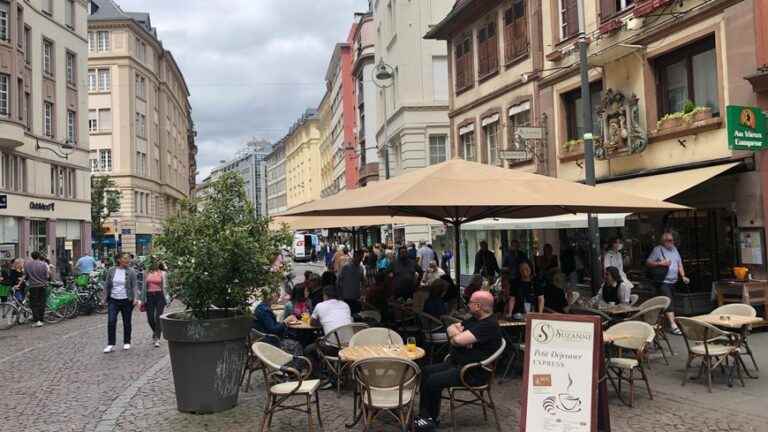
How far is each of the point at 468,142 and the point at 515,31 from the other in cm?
519

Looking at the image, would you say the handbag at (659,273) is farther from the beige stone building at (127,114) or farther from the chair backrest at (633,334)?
the beige stone building at (127,114)

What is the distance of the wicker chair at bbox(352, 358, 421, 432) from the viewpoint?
573 centimetres

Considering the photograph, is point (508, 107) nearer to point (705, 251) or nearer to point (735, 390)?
point (705, 251)

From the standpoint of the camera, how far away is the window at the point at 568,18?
17.1 meters

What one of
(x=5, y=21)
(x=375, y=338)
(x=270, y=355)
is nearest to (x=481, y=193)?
(x=375, y=338)

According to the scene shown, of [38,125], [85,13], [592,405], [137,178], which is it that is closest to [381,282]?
[592,405]

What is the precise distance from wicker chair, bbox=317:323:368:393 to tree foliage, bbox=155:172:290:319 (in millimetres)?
930

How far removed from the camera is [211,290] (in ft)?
23.3

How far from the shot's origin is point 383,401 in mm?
5852

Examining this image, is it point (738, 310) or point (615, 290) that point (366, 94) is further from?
point (738, 310)

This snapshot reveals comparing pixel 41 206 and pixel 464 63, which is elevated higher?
pixel 464 63

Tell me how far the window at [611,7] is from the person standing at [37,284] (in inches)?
586

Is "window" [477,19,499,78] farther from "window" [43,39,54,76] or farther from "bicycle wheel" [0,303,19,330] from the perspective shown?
"window" [43,39,54,76]

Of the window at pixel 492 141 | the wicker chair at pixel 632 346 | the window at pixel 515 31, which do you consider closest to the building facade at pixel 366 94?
the window at pixel 492 141
